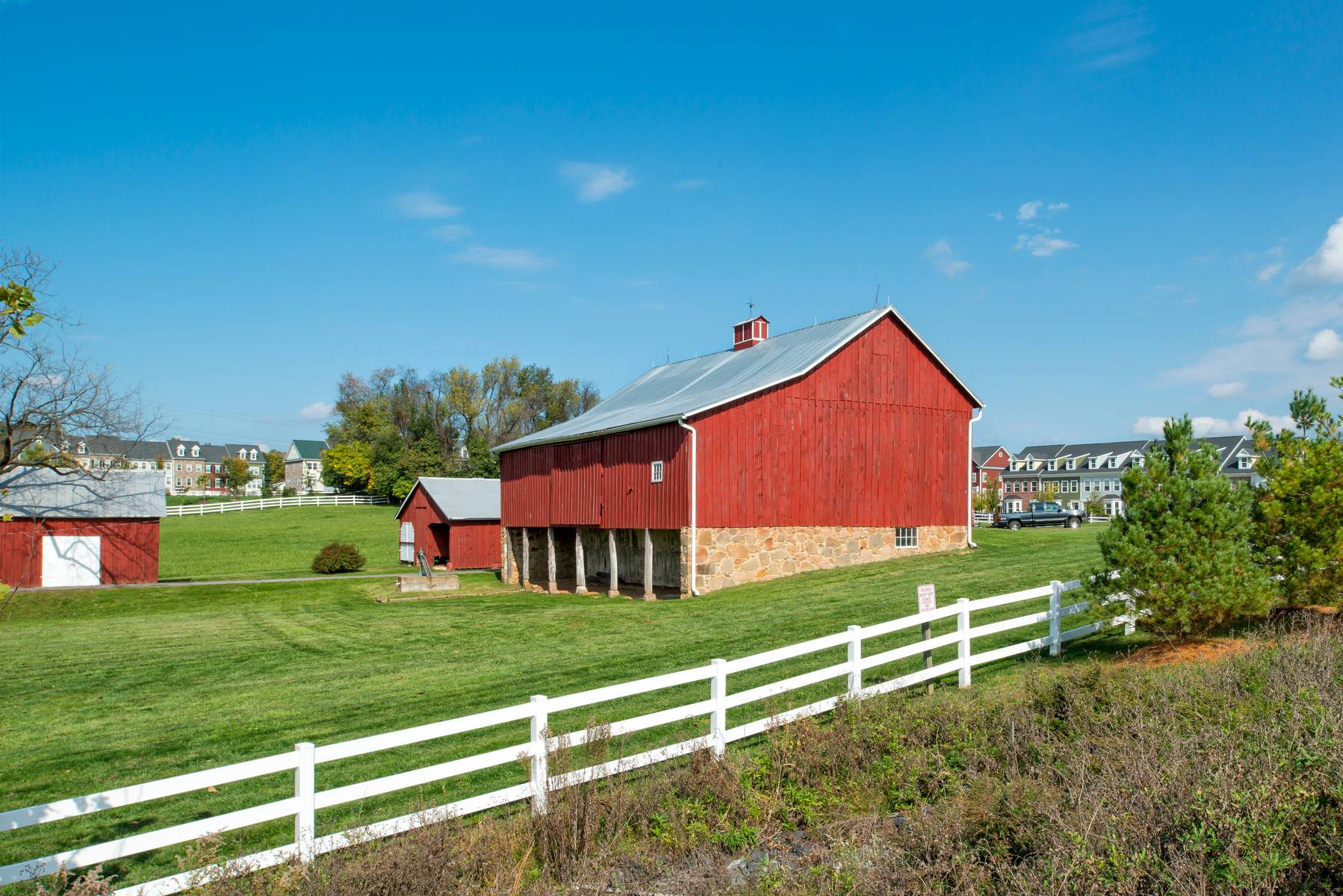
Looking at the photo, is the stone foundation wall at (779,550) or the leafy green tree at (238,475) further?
the leafy green tree at (238,475)

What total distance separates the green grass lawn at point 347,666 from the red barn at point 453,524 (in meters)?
11.7

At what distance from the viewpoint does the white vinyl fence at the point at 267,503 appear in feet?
220

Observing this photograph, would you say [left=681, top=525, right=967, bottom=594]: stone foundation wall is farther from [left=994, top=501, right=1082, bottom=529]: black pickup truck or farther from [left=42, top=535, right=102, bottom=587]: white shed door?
[left=42, top=535, right=102, bottom=587]: white shed door

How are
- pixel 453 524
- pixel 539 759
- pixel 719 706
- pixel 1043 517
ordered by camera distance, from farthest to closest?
pixel 1043 517, pixel 453 524, pixel 719 706, pixel 539 759

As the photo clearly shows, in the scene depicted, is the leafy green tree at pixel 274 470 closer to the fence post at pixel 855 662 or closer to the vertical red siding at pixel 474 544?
the vertical red siding at pixel 474 544

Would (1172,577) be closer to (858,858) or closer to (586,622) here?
(858,858)

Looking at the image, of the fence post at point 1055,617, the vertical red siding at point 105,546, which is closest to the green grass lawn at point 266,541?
the vertical red siding at point 105,546

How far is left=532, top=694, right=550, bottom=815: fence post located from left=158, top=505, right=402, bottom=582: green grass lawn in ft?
118

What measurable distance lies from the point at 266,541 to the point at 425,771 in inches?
2020

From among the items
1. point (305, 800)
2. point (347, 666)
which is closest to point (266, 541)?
point (347, 666)

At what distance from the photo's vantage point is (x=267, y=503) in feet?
237

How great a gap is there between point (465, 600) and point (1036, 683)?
71.7 ft

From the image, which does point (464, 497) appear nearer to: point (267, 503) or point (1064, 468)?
point (267, 503)

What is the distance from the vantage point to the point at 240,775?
228 inches
